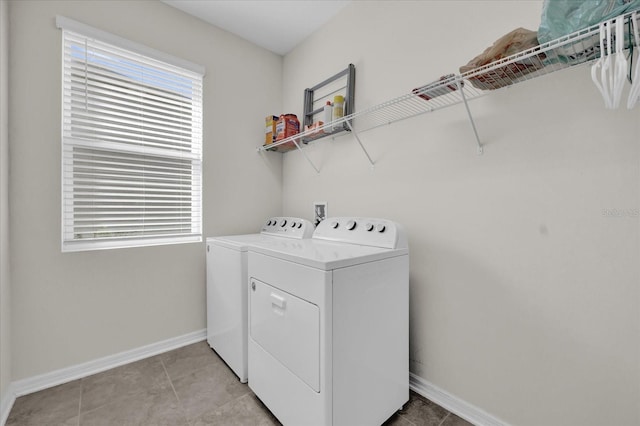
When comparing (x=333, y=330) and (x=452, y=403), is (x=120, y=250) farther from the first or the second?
(x=452, y=403)

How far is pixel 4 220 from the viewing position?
145 cm

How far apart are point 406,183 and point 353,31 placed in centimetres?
121

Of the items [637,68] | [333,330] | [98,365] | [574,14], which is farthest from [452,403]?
[98,365]

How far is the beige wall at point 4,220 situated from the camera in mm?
1414

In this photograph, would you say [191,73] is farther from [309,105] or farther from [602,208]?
[602,208]

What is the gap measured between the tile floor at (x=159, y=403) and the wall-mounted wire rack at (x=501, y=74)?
142cm

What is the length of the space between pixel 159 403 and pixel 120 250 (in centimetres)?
99

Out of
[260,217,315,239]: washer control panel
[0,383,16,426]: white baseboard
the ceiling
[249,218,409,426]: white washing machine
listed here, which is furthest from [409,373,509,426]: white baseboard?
the ceiling

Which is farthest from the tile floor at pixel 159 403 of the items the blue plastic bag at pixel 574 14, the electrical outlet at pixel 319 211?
the blue plastic bag at pixel 574 14

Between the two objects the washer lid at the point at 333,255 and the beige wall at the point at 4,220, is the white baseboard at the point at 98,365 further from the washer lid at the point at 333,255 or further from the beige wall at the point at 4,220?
the washer lid at the point at 333,255

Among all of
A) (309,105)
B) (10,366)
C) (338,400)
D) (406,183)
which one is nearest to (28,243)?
(10,366)

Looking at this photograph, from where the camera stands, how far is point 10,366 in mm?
1535

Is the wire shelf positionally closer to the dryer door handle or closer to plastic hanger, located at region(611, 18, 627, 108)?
plastic hanger, located at region(611, 18, 627, 108)

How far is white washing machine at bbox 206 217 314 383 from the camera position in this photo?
166 cm
